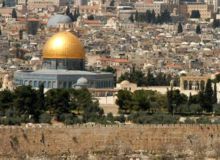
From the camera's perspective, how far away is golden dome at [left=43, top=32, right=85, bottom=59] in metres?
70.3

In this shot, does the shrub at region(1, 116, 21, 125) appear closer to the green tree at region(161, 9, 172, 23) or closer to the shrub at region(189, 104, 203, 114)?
the shrub at region(189, 104, 203, 114)

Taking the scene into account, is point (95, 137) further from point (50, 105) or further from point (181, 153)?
point (50, 105)

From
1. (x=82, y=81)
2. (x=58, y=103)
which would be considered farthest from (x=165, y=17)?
(x=58, y=103)

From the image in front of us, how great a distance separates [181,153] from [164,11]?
143 metres

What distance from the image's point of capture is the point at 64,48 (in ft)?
231

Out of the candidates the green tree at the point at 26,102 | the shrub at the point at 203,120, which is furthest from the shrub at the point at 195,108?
the green tree at the point at 26,102

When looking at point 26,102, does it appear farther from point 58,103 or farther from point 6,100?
point 58,103

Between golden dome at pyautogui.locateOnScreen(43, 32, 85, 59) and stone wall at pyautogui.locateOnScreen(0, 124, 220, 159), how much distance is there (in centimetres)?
2148

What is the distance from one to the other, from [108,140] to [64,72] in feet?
72.6

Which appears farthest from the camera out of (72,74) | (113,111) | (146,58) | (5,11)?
(5,11)

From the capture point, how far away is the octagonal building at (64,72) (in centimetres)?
6881

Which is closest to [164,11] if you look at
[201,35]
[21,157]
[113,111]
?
[201,35]

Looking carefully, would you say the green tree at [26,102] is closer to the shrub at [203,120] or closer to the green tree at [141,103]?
the green tree at [141,103]

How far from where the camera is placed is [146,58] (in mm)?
121375
